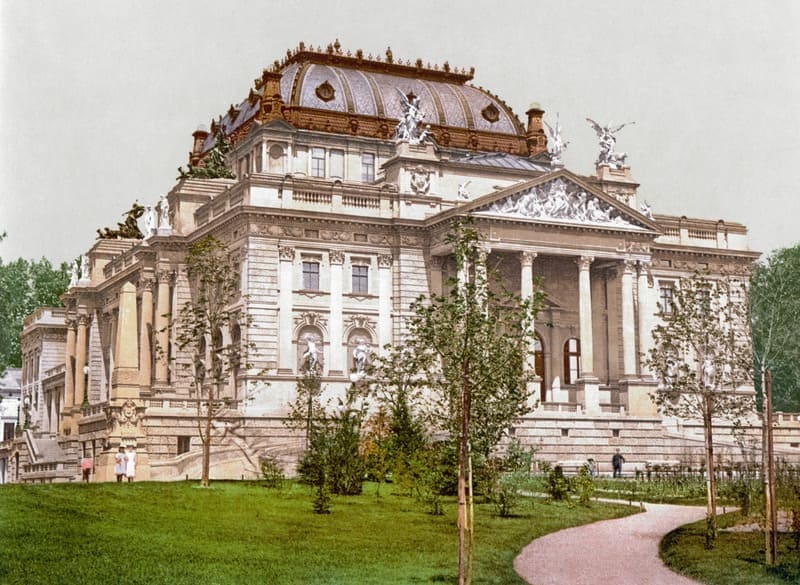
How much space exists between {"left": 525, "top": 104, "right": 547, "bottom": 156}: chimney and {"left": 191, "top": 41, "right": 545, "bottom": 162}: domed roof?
0.32 feet

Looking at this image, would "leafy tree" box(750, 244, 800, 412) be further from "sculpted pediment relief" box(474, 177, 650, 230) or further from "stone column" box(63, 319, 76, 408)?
"stone column" box(63, 319, 76, 408)

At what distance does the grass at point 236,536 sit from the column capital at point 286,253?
26616 mm

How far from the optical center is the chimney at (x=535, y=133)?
86.8m

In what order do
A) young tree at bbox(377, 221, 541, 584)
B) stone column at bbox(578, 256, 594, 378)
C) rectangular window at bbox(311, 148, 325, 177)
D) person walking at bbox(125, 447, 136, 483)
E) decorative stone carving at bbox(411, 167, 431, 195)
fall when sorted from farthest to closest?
rectangular window at bbox(311, 148, 325, 177) < decorative stone carving at bbox(411, 167, 431, 195) < stone column at bbox(578, 256, 594, 378) < person walking at bbox(125, 447, 136, 483) < young tree at bbox(377, 221, 541, 584)

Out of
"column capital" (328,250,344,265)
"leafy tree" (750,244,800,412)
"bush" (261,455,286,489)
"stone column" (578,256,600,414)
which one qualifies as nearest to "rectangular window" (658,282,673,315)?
"stone column" (578,256,600,414)

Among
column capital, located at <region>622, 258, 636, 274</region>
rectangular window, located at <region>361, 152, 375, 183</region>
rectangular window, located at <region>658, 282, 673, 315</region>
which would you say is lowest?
rectangular window, located at <region>658, 282, 673, 315</region>

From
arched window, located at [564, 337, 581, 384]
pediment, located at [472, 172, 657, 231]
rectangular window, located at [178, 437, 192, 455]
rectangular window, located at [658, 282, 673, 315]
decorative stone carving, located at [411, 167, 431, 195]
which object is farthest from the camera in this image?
rectangular window, located at [658, 282, 673, 315]

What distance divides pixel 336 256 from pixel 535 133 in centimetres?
2452

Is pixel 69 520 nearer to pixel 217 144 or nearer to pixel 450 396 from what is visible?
pixel 450 396

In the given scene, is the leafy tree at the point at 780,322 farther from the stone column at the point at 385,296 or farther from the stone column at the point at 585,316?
the stone column at the point at 385,296

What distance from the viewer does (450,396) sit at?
30.7 meters

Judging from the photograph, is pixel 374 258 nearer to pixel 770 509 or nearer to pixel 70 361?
pixel 70 361

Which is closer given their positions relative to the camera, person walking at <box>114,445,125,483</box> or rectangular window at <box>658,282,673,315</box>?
person walking at <box>114,445,125,483</box>

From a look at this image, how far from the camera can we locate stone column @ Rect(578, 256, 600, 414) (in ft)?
227
